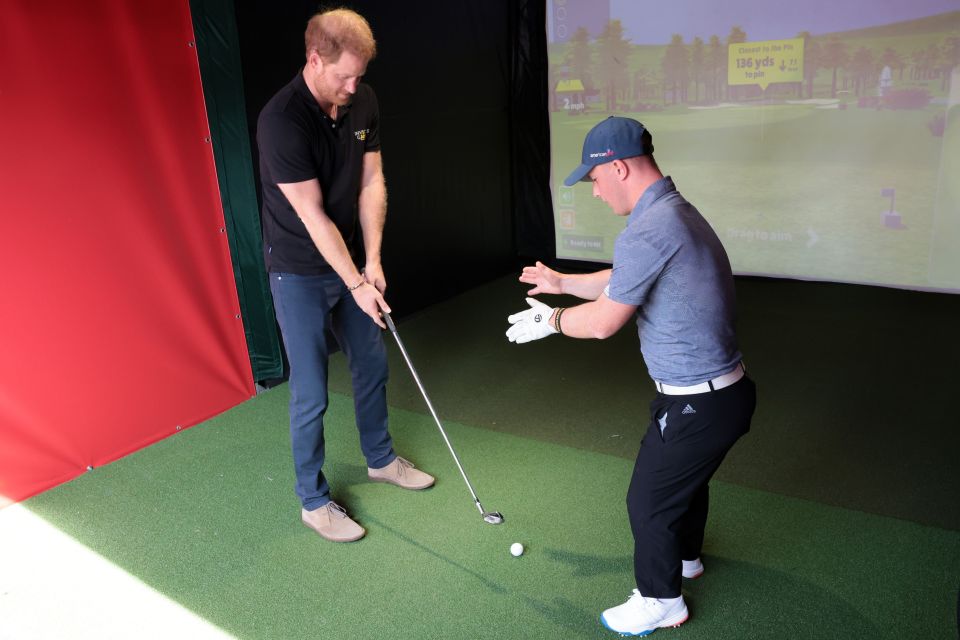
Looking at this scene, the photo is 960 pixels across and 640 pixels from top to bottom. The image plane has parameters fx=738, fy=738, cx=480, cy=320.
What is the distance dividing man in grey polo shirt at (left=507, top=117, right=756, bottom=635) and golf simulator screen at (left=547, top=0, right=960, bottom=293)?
12.6 ft

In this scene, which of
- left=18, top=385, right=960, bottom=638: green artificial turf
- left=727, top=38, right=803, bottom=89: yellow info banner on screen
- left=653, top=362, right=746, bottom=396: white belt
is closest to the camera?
left=653, top=362, right=746, bottom=396: white belt

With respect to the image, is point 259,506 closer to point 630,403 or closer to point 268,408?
point 268,408

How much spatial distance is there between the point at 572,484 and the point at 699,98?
3.64 m

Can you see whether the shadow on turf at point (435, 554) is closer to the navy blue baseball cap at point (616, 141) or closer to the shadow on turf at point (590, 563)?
the shadow on turf at point (590, 563)

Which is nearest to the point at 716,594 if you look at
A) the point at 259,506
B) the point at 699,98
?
the point at 259,506

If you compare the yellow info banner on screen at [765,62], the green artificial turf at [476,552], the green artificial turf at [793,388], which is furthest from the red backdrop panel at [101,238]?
the yellow info banner on screen at [765,62]

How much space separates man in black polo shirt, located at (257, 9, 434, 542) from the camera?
85.7 inches

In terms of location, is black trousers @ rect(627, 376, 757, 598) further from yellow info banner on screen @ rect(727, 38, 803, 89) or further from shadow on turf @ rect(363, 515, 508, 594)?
yellow info banner on screen @ rect(727, 38, 803, 89)

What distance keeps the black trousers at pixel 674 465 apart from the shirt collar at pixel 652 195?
454 millimetres

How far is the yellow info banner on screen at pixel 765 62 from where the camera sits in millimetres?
4988

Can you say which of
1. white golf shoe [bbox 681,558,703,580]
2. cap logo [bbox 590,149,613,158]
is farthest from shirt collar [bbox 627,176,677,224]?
white golf shoe [bbox 681,558,703,580]

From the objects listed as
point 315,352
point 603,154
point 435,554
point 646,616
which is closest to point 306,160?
point 315,352

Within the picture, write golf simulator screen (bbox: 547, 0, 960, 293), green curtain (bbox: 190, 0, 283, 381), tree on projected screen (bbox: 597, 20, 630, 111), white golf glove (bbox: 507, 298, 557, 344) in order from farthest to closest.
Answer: tree on projected screen (bbox: 597, 20, 630, 111)
golf simulator screen (bbox: 547, 0, 960, 293)
green curtain (bbox: 190, 0, 283, 381)
white golf glove (bbox: 507, 298, 557, 344)

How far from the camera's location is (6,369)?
2.78 m
